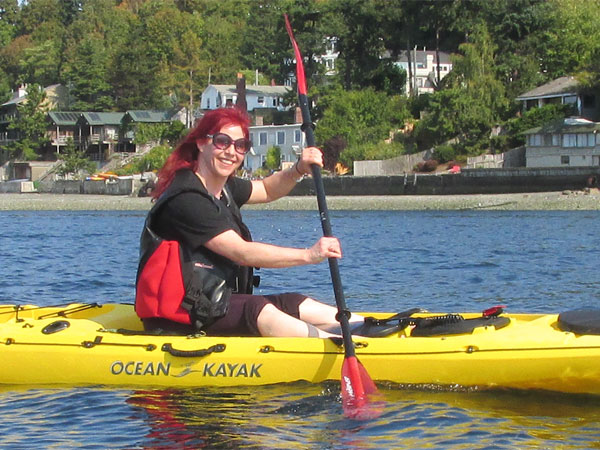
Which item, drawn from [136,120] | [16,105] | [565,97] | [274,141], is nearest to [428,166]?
[565,97]


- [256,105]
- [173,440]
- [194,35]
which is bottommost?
[173,440]

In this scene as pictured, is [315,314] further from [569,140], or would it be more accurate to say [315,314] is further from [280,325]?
[569,140]

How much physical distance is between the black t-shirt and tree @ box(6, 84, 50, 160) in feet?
237

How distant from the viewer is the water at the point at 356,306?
231 inches

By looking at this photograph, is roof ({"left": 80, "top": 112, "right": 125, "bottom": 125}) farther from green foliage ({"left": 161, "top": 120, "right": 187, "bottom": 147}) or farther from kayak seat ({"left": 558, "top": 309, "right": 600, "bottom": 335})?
kayak seat ({"left": 558, "top": 309, "right": 600, "bottom": 335})

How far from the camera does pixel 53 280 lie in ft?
48.2

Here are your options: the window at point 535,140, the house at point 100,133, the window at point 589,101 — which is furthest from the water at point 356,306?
the house at point 100,133

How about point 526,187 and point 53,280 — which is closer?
point 53,280

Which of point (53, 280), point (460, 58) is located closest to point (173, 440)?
point (53, 280)

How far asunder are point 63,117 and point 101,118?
471cm

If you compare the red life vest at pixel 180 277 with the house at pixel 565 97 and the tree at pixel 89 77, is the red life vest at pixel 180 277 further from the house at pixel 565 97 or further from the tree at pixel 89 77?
the tree at pixel 89 77

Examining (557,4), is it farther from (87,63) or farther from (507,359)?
(507,359)

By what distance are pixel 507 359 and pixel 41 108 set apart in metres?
75.7

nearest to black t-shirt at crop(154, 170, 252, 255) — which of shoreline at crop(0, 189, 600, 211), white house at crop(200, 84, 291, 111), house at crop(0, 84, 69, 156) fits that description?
shoreline at crop(0, 189, 600, 211)
